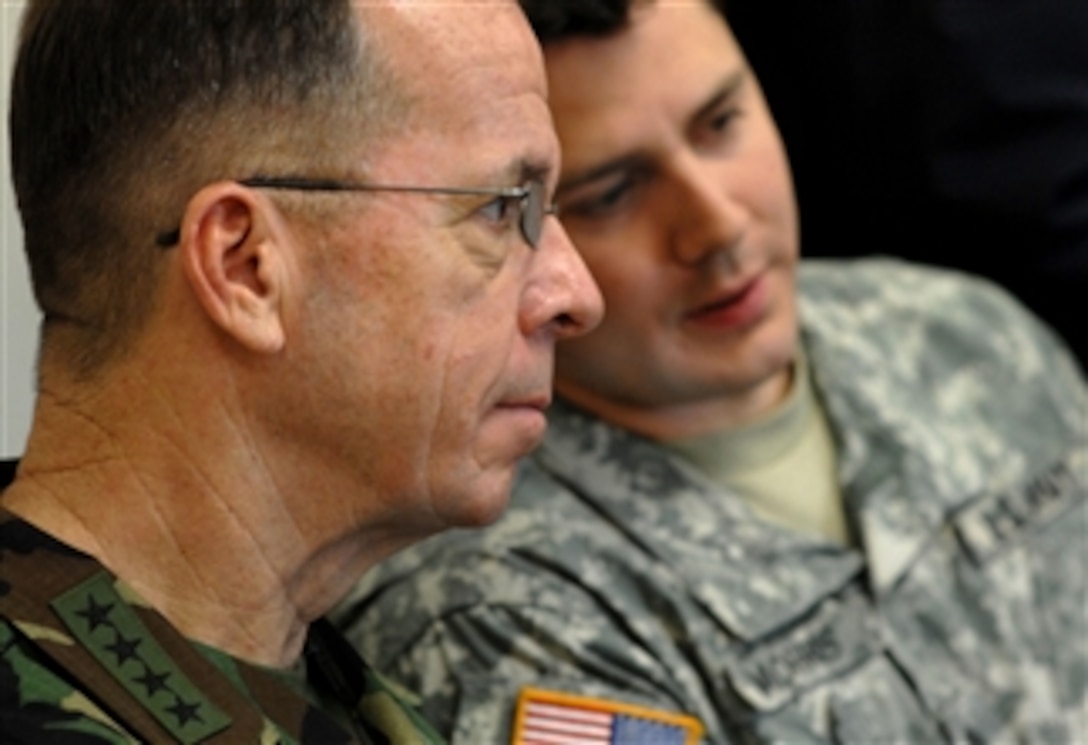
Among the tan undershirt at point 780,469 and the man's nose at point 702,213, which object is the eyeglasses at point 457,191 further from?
the tan undershirt at point 780,469

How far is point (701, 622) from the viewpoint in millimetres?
1768

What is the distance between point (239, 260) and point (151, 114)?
107mm

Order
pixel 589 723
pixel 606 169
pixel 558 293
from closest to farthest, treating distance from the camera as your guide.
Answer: pixel 558 293, pixel 589 723, pixel 606 169

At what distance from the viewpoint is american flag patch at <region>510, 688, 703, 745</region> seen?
1642mm

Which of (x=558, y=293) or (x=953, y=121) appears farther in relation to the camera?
(x=953, y=121)

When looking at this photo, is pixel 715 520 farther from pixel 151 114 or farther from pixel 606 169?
pixel 151 114

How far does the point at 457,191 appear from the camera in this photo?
131cm

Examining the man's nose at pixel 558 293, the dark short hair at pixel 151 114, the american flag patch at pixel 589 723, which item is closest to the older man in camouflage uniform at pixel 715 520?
the american flag patch at pixel 589 723

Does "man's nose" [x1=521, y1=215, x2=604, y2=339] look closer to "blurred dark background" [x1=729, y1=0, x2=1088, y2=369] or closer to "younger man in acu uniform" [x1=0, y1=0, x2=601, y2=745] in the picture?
"younger man in acu uniform" [x1=0, y1=0, x2=601, y2=745]

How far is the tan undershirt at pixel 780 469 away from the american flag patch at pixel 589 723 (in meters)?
0.28

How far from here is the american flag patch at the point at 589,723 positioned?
1642mm

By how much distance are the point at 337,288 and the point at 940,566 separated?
2.89ft

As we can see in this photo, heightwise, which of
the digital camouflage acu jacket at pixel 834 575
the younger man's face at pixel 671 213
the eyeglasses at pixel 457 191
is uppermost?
the eyeglasses at pixel 457 191

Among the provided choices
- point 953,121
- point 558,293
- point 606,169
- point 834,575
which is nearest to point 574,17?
point 606,169
